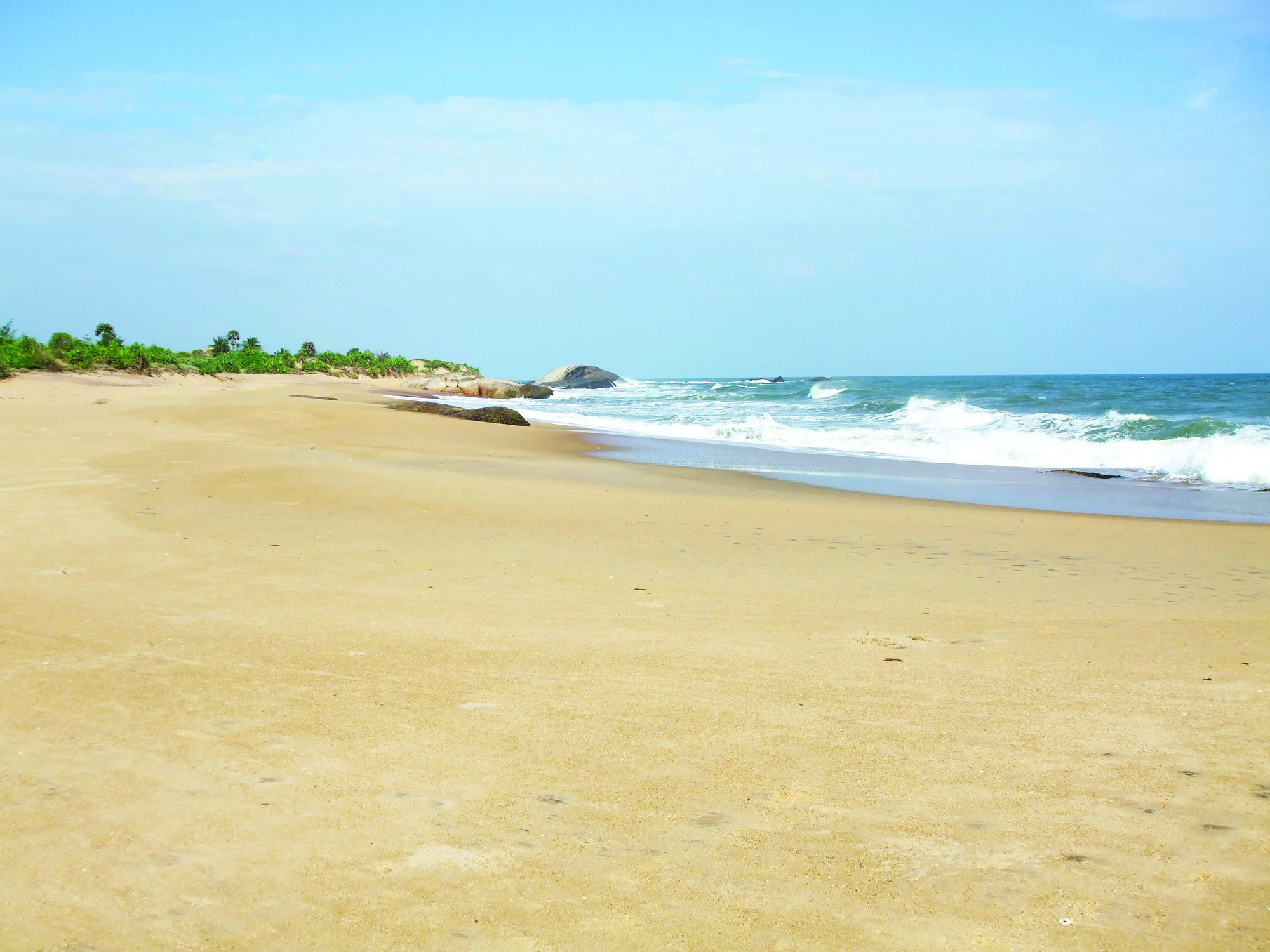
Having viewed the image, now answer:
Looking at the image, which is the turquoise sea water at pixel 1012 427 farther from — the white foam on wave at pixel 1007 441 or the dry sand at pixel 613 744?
the dry sand at pixel 613 744

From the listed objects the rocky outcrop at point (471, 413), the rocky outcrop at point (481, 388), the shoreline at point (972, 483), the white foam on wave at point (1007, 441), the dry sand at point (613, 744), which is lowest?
the dry sand at point (613, 744)

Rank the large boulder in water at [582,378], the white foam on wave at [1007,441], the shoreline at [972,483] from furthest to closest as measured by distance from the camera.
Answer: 1. the large boulder in water at [582,378]
2. the white foam on wave at [1007,441]
3. the shoreline at [972,483]

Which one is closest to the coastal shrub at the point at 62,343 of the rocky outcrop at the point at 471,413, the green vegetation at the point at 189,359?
the green vegetation at the point at 189,359

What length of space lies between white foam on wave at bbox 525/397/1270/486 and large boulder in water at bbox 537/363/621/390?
52.7 m

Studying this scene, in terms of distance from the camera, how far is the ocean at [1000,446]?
13.6 m

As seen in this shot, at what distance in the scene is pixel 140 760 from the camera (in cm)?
308

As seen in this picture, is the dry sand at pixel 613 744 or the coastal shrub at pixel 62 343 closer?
the dry sand at pixel 613 744

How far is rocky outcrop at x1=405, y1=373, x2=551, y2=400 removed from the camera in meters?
49.5

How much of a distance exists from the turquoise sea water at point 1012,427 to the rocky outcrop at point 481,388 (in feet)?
7.81

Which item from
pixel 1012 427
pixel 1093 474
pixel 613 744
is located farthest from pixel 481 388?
pixel 613 744

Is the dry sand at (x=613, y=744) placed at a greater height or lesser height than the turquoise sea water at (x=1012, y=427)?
lesser

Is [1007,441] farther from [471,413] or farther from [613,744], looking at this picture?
[613,744]

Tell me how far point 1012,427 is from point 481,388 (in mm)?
30096

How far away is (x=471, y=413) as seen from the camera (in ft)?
83.0
